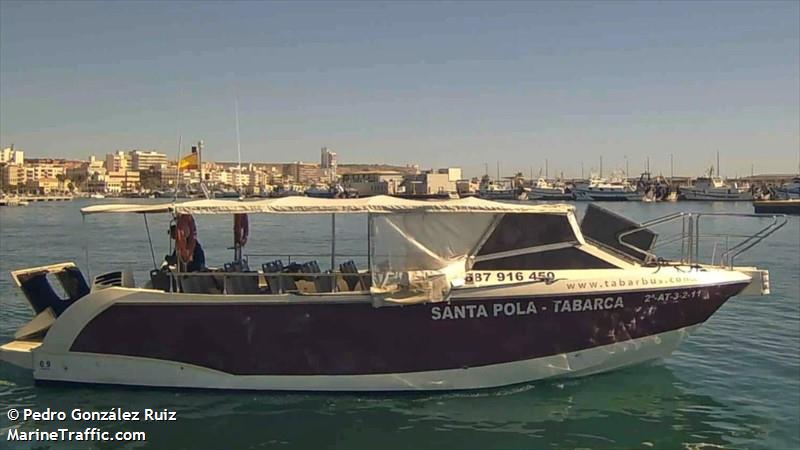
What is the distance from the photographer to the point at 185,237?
9.83 m

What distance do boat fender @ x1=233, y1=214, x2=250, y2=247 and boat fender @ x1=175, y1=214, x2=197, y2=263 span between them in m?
1.03

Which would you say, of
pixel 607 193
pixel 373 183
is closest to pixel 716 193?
pixel 607 193

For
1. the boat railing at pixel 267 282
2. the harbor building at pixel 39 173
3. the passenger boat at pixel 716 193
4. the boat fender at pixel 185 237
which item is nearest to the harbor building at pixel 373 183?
the passenger boat at pixel 716 193

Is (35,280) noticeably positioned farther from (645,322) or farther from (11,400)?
(645,322)

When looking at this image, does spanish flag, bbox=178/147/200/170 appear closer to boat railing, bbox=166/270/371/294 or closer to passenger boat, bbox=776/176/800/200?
boat railing, bbox=166/270/371/294

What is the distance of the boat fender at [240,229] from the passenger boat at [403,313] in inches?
44.2

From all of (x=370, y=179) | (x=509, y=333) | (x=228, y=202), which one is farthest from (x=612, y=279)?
(x=370, y=179)

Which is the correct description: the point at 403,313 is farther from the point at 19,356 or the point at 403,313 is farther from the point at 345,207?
the point at 19,356

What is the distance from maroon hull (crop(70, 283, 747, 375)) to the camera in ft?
30.9

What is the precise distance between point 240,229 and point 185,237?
53.7 inches

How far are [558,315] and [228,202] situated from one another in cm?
497

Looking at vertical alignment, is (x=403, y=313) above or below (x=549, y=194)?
below

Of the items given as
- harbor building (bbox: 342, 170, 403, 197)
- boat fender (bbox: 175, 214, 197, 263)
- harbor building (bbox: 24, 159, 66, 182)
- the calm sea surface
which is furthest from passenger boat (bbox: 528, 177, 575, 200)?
harbor building (bbox: 24, 159, 66, 182)

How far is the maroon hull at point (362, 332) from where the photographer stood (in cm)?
942
